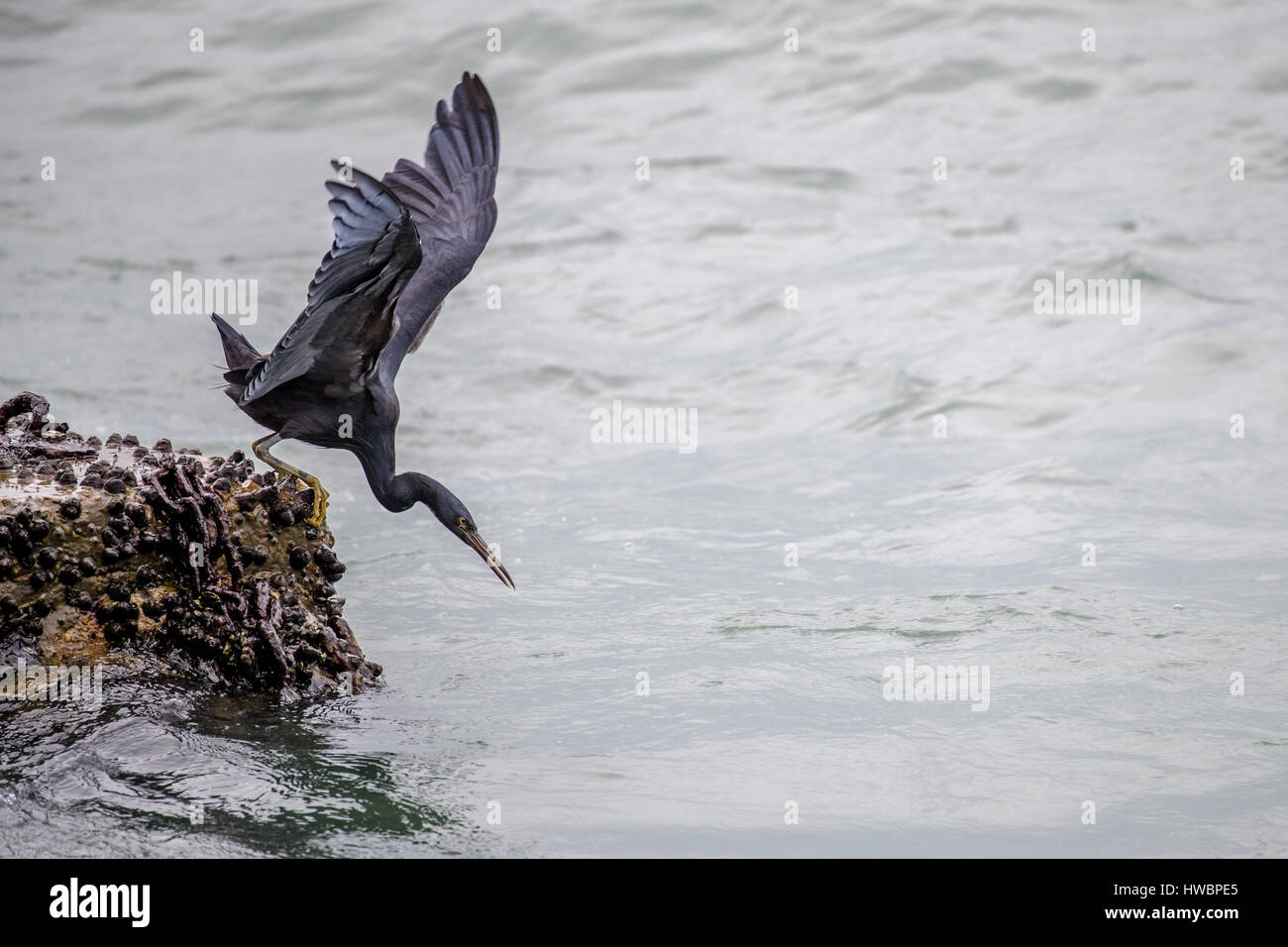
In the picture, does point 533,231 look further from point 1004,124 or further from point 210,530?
point 210,530

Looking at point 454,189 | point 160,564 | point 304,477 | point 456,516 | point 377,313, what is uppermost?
point 454,189

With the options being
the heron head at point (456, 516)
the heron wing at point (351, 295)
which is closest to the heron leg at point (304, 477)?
the heron wing at point (351, 295)

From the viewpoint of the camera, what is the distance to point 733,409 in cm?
1141

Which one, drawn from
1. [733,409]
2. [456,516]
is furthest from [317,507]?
[733,409]

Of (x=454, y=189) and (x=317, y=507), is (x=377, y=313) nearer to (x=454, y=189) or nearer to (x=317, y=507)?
(x=317, y=507)

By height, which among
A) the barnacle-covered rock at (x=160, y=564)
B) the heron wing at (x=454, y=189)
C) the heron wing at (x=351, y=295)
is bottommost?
the barnacle-covered rock at (x=160, y=564)

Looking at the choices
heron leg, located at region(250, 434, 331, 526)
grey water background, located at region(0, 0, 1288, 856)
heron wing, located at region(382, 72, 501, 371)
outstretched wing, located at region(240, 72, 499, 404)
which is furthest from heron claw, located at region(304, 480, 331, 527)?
grey water background, located at region(0, 0, 1288, 856)

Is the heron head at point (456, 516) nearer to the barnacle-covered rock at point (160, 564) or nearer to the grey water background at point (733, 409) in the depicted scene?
the barnacle-covered rock at point (160, 564)

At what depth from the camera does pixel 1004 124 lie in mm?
14508

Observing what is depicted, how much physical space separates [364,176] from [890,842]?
2.91 m

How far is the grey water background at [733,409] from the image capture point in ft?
17.9

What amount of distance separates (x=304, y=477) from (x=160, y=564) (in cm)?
67
